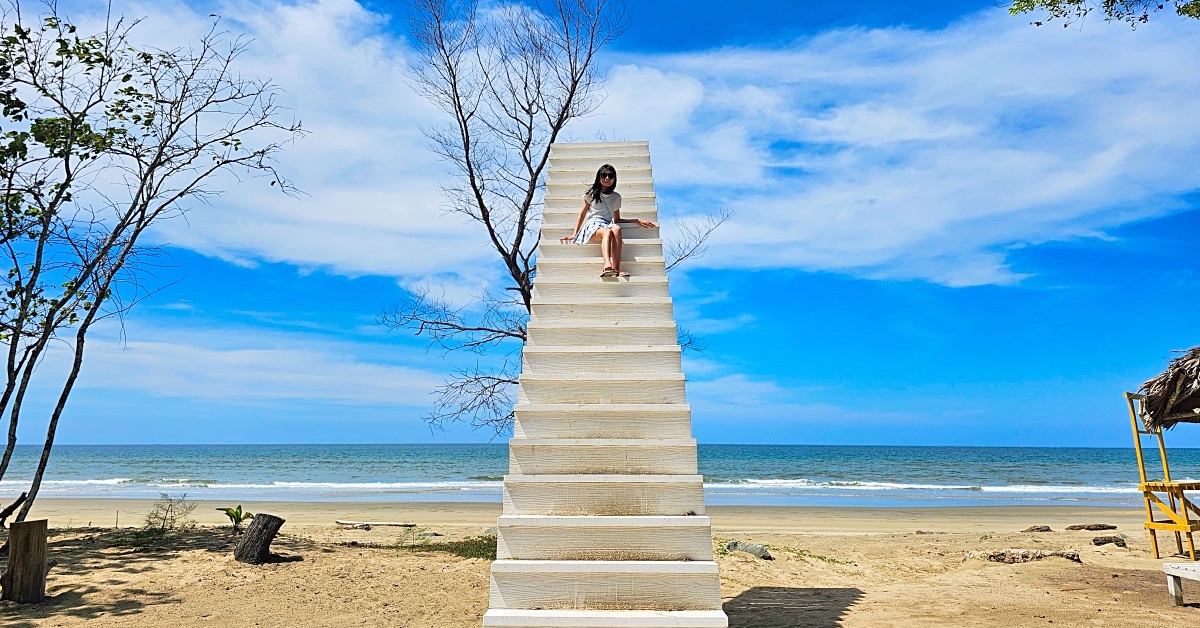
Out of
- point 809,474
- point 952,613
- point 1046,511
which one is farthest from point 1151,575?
point 809,474

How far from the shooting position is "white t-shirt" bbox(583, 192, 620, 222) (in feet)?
20.3

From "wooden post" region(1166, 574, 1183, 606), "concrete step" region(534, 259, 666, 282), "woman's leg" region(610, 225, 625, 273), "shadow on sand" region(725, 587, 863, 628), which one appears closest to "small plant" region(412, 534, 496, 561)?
"shadow on sand" region(725, 587, 863, 628)

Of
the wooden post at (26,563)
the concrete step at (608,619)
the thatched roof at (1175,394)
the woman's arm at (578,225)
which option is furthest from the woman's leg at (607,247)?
the thatched roof at (1175,394)

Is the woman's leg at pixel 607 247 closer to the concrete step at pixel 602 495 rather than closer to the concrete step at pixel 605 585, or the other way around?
the concrete step at pixel 602 495

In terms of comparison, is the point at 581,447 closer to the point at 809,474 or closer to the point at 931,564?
the point at 931,564

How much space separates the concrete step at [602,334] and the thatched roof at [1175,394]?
4750 mm

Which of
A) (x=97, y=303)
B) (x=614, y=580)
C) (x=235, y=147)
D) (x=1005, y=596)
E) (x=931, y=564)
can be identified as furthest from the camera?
(x=931, y=564)

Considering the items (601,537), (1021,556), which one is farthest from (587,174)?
(1021,556)

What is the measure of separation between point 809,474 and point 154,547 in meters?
32.5

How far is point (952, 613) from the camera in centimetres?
604

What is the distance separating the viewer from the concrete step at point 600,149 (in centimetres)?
768

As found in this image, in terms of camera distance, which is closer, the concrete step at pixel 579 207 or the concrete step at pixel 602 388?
the concrete step at pixel 602 388

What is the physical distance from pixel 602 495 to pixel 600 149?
4530mm

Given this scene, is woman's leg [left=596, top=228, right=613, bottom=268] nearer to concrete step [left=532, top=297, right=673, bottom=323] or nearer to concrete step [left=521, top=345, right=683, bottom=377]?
concrete step [left=532, top=297, right=673, bottom=323]
